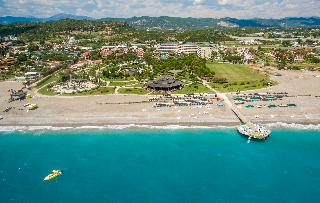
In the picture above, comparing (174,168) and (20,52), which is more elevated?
(20,52)

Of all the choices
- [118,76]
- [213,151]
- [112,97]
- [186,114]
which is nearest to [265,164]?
[213,151]

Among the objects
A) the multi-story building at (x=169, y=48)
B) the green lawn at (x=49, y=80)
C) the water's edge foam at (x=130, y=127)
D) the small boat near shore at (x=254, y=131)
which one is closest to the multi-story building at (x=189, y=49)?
the multi-story building at (x=169, y=48)

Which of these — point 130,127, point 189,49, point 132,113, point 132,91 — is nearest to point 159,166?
point 130,127

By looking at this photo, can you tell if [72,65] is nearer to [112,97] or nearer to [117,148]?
[112,97]

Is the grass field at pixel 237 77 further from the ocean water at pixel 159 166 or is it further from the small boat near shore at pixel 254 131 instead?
the ocean water at pixel 159 166

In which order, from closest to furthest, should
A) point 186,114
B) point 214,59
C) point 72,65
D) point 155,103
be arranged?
point 186,114, point 155,103, point 72,65, point 214,59
